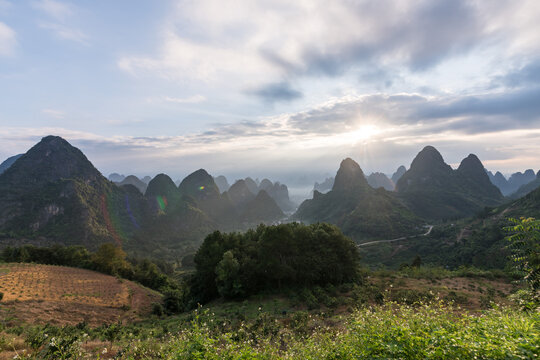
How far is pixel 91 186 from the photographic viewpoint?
131625 millimetres

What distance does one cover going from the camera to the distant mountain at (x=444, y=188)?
129875 mm

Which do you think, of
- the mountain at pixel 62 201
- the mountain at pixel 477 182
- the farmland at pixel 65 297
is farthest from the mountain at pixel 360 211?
the mountain at pixel 62 201

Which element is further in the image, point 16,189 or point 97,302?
point 16,189

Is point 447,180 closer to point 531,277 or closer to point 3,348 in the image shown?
point 531,277

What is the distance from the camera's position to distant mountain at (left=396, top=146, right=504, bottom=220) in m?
130

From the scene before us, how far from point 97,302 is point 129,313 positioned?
526cm

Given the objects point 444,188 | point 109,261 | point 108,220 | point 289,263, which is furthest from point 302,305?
point 444,188

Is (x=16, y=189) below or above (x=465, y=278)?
above

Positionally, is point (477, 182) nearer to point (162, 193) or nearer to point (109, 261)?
point (109, 261)

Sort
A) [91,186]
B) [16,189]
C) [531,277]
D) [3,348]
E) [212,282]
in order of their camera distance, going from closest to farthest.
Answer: [531,277] → [3,348] → [212,282] → [16,189] → [91,186]

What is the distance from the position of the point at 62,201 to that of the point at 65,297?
114 m

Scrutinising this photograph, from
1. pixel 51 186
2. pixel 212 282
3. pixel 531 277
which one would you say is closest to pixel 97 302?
pixel 212 282

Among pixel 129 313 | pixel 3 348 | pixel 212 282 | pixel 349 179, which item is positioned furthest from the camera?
pixel 349 179

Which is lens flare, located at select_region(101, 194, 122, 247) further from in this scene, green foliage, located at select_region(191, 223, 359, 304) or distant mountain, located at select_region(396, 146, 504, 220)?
distant mountain, located at select_region(396, 146, 504, 220)
